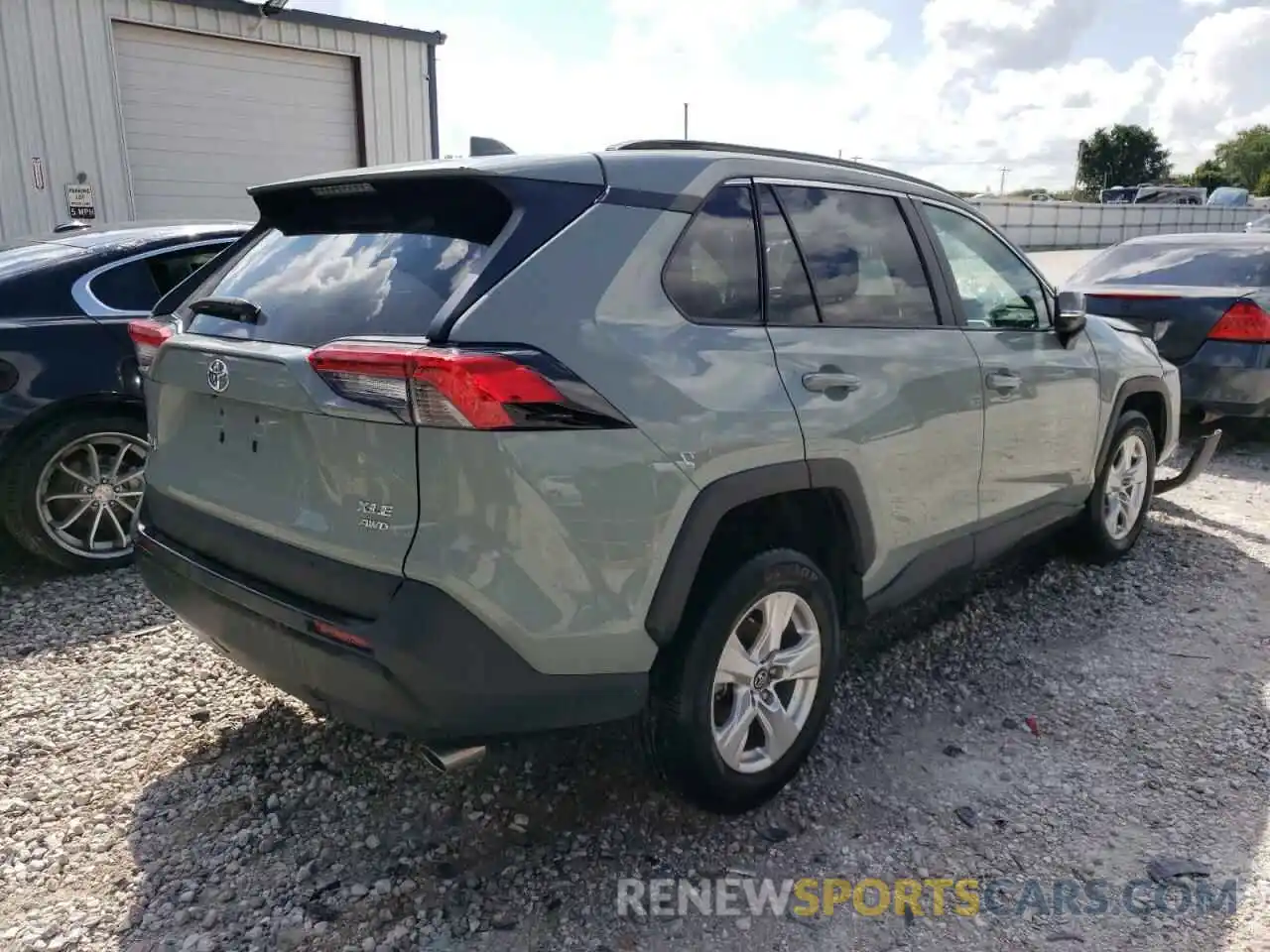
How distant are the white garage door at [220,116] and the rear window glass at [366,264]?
8.41 m

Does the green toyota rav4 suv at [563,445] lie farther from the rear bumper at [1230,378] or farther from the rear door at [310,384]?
the rear bumper at [1230,378]

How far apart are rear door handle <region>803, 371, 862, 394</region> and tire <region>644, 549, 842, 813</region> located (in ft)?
1.57

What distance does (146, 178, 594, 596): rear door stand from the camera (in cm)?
219

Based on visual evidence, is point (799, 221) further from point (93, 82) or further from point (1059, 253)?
point (1059, 253)

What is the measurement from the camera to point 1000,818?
2838mm

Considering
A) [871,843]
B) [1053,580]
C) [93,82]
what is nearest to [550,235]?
[871,843]

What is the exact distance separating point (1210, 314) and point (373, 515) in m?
6.51

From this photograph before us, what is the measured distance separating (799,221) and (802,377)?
1.79 feet

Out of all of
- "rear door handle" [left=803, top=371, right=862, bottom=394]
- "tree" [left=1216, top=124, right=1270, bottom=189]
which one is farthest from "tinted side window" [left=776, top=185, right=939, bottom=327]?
"tree" [left=1216, top=124, right=1270, bottom=189]

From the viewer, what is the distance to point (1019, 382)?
368 cm

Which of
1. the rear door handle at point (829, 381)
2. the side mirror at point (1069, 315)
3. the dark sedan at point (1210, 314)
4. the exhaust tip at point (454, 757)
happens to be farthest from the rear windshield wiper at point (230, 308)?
the dark sedan at point (1210, 314)

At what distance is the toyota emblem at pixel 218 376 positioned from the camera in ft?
8.17

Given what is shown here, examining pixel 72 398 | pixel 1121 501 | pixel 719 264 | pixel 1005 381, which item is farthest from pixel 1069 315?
pixel 72 398

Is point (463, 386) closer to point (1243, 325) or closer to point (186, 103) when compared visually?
point (1243, 325)
